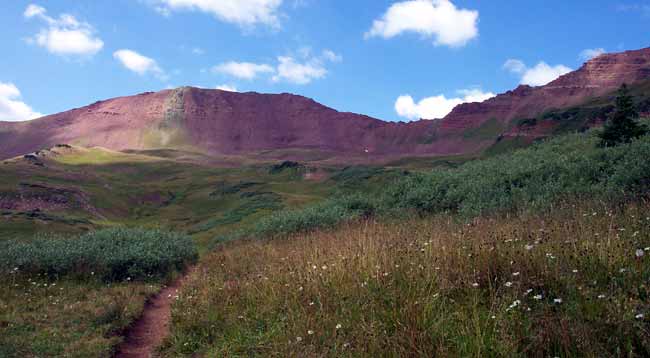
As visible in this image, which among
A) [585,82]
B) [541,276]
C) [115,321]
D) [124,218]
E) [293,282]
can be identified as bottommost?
[124,218]

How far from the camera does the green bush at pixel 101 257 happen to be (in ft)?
36.4

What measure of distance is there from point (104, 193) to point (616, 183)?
156 feet

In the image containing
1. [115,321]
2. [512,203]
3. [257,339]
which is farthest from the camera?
[512,203]

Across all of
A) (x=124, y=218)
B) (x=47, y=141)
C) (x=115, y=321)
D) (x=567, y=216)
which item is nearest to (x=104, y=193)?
(x=124, y=218)

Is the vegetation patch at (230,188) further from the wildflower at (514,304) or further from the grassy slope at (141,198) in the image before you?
the wildflower at (514,304)

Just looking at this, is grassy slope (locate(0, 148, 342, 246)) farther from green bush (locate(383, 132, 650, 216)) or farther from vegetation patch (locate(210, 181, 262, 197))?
green bush (locate(383, 132, 650, 216))

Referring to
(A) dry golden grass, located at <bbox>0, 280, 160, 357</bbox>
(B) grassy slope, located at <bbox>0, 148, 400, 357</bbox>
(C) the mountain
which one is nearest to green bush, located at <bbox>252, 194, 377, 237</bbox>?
(B) grassy slope, located at <bbox>0, 148, 400, 357</bbox>

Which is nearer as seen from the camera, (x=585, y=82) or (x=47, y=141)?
(x=585, y=82)

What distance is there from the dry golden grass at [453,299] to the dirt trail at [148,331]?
315 mm

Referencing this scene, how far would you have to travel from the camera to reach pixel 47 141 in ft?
510

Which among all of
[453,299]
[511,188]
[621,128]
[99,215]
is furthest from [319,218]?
[99,215]

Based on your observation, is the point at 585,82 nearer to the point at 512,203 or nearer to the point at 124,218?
the point at 124,218

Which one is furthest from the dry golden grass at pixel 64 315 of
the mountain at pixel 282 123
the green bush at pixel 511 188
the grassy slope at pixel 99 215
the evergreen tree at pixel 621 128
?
the mountain at pixel 282 123

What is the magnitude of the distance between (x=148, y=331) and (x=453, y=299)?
486 cm
